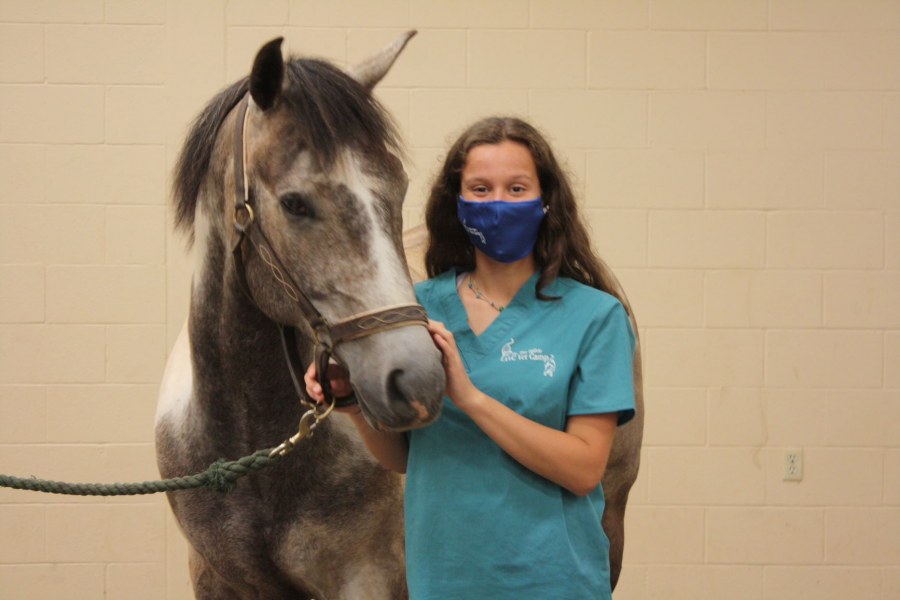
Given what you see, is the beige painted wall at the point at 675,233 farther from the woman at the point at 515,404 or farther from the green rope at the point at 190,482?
the woman at the point at 515,404

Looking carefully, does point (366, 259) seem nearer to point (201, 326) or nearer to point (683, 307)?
point (201, 326)

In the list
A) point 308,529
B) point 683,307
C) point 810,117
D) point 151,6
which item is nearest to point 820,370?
point 683,307

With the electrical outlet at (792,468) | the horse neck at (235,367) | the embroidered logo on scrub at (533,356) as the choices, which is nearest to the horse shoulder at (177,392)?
the horse neck at (235,367)

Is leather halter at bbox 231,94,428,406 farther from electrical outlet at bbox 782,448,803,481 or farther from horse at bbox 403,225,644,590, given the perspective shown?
electrical outlet at bbox 782,448,803,481

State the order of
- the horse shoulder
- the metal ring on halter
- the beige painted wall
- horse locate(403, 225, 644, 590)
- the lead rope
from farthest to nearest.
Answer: the beige painted wall, horse locate(403, 225, 644, 590), the horse shoulder, the lead rope, the metal ring on halter

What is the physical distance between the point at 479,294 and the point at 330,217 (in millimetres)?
279

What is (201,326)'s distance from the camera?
6.64ft

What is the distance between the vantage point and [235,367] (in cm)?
200

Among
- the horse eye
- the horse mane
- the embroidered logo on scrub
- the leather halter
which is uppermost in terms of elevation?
the horse mane

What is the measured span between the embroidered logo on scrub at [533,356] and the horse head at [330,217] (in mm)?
162

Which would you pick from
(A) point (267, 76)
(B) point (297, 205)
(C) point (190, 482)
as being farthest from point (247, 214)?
(C) point (190, 482)

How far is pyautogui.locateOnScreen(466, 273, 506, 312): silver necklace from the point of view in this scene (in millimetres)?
1682

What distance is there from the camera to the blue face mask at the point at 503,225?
1.63 m

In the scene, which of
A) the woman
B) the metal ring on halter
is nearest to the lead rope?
the woman
